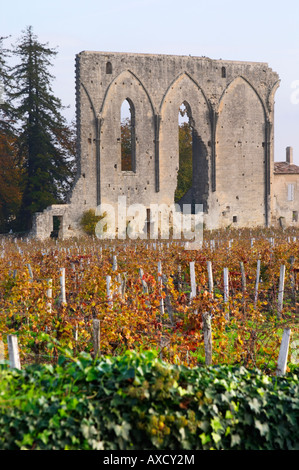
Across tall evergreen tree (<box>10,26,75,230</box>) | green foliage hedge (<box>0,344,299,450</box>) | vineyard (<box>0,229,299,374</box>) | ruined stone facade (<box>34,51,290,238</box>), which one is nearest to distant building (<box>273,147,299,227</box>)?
ruined stone facade (<box>34,51,290,238</box>)

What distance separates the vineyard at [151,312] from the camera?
24.8 ft

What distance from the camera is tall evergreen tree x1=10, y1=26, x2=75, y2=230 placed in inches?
1302

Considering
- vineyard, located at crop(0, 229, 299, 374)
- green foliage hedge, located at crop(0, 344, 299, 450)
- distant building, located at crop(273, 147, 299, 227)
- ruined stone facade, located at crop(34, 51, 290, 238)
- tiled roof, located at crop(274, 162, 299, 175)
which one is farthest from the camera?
tiled roof, located at crop(274, 162, 299, 175)

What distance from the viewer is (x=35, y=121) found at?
3388 cm

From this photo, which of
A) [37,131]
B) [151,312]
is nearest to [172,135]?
[37,131]

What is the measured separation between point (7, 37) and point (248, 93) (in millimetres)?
13477

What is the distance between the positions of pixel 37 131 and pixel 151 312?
25862 millimetres

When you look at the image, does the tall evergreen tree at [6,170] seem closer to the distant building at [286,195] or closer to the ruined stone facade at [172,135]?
the ruined stone facade at [172,135]

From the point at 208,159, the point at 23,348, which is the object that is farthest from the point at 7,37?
the point at 23,348

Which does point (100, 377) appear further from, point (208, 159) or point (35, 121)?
point (35, 121)

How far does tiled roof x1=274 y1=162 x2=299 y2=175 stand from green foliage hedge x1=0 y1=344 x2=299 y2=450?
31.1 meters

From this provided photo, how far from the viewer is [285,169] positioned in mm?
35875

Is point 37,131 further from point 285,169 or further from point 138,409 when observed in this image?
point 138,409

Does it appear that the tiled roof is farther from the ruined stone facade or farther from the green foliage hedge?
the green foliage hedge
